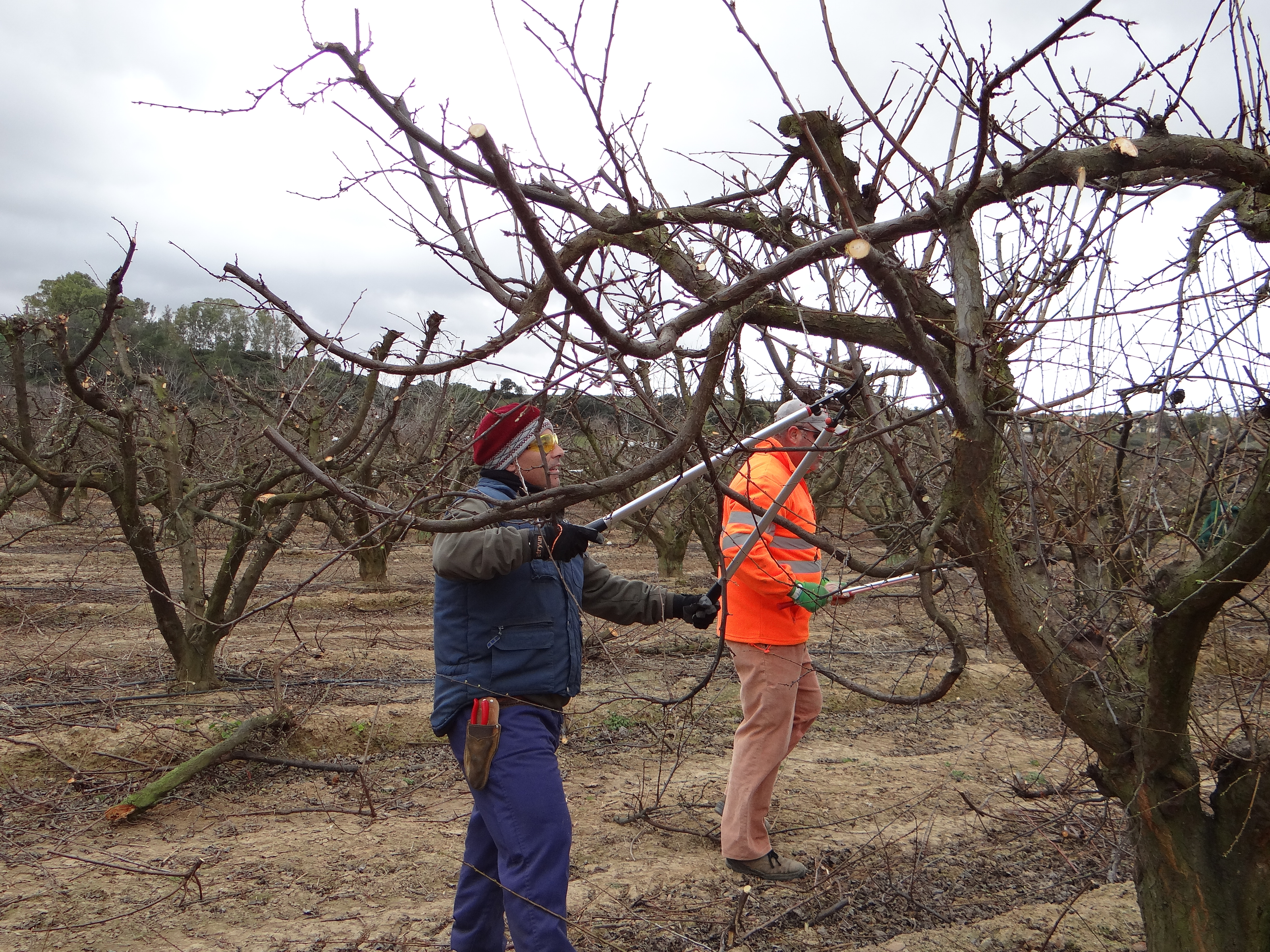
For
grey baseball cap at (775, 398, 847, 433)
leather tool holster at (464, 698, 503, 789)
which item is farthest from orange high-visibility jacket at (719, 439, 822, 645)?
leather tool holster at (464, 698, 503, 789)

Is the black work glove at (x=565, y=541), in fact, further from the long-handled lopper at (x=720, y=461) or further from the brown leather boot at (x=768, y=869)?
the brown leather boot at (x=768, y=869)

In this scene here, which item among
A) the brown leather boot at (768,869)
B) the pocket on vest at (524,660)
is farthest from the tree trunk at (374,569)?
the pocket on vest at (524,660)

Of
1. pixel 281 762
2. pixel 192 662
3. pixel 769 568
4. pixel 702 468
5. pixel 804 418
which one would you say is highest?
pixel 804 418

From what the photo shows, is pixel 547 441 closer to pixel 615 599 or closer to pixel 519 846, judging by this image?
pixel 615 599

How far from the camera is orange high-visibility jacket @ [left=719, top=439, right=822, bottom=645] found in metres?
3.48

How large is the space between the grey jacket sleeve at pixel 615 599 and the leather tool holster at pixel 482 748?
71cm

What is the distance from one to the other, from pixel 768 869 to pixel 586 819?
1101 mm

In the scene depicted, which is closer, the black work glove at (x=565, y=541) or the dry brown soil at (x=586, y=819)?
the black work glove at (x=565, y=541)

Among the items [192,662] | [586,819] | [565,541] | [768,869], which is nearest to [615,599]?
[565,541]

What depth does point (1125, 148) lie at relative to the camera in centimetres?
214

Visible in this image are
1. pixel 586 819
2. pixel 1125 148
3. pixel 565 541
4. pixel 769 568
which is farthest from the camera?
pixel 586 819

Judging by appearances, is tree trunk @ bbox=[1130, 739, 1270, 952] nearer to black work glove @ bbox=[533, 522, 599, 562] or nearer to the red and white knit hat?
black work glove @ bbox=[533, 522, 599, 562]

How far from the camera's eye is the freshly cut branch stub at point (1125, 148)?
214 cm

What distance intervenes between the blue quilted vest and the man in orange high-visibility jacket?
3.40ft
